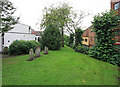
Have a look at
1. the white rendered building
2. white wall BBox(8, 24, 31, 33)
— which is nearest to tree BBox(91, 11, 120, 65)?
the white rendered building

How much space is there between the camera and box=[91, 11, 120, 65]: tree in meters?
9.08

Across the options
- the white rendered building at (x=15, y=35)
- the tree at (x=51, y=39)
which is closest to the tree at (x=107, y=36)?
the tree at (x=51, y=39)

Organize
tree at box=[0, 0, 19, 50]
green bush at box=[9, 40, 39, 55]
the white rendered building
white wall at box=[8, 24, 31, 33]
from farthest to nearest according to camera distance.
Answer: white wall at box=[8, 24, 31, 33] < the white rendered building < green bush at box=[9, 40, 39, 55] < tree at box=[0, 0, 19, 50]

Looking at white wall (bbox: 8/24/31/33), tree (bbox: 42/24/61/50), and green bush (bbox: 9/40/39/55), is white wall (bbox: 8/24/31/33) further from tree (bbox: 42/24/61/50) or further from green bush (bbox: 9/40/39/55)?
green bush (bbox: 9/40/39/55)

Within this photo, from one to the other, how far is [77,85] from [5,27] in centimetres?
829

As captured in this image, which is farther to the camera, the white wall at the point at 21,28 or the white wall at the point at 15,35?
the white wall at the point at 21,28

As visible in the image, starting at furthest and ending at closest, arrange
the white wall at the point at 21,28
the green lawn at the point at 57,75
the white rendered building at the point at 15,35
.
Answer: the white wall at the point at 21,28, the white rendered building at the point at 15,35, the green lawn at the point at 57,75

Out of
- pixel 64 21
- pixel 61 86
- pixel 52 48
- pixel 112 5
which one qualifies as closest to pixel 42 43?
pixel 52 48

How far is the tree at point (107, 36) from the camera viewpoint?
29.8 ft

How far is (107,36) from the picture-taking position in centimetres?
948

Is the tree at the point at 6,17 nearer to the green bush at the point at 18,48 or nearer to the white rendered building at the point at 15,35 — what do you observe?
the green bush at the point at 18,48

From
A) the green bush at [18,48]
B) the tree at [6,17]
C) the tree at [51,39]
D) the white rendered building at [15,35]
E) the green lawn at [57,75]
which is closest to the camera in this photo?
the green lawn at [57,75]

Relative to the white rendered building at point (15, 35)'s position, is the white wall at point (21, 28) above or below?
above

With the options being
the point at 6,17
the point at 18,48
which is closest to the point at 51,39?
the point at 18,48
